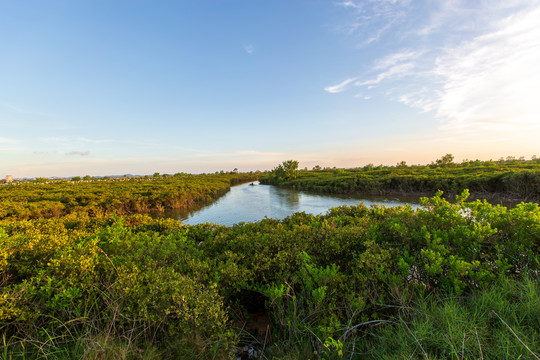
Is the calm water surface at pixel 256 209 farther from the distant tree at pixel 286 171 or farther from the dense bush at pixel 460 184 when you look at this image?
the distant tree at pixel 286 171

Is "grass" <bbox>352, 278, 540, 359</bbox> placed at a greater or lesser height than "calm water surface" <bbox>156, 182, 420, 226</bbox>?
greater

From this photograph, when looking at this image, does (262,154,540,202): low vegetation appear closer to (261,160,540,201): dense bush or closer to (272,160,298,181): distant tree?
(261,160,540,201): dense bush

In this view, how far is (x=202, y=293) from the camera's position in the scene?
2031 millimetres

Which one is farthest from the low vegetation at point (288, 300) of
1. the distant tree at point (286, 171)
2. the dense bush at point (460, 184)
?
the distant tree at point (286, 171)

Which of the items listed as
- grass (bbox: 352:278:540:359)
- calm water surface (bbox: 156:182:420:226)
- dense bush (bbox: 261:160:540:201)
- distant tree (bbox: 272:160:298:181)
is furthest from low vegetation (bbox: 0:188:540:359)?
distant tree (bbox: 272:160:298:181)

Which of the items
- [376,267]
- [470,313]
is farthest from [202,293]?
[470,313]

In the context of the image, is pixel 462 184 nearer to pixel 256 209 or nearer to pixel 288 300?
pixel 256 209

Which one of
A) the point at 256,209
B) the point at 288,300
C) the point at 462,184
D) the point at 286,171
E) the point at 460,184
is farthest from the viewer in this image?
the point at 286,171

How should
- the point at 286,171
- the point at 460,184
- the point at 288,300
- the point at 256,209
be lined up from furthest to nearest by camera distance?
the point at 286,171
the point at 460,184
the point at 256,209
the point at 288,300

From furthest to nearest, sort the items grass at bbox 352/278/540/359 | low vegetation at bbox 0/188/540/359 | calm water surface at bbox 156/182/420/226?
1. calm water surface at bbox 156/182/420/226
2. low vegetation at bbox 0/188/540/359
3. grass at bbox 352/278/540/359

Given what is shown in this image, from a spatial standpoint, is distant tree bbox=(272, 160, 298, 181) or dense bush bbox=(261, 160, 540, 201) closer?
dense bush bbox=(261, 160, 540, 201)

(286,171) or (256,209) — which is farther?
(286,171)

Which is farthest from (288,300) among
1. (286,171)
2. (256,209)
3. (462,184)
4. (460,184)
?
(286,171)

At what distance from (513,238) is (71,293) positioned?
523cm
